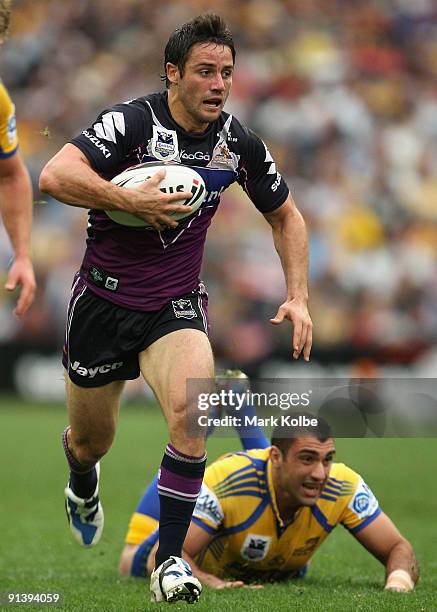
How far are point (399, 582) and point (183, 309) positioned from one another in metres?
1.83

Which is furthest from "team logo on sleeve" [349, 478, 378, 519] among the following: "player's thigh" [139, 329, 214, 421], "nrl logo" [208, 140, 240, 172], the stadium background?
the stadium background

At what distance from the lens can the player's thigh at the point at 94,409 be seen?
5.51 metres

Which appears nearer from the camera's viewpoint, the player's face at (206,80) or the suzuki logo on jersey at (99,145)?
the suzuki logo on jersey at (99,145)

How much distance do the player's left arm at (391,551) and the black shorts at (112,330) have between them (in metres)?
1.65

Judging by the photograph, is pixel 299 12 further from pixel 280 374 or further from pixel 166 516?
pixel 166 516

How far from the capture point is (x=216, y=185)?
5.29 meters

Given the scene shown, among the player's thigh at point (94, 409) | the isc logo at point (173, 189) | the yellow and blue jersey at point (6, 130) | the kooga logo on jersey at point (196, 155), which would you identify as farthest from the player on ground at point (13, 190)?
the player's thigh at point (94, 409)

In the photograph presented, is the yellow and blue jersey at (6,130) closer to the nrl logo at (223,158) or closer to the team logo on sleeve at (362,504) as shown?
the nrl logo at (223,158)

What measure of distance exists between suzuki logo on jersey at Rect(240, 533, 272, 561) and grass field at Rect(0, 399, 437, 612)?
0.76ft

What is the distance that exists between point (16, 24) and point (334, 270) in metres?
6.81

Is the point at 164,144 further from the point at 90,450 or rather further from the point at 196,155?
the point at 90,450

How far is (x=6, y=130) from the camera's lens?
4973 mm

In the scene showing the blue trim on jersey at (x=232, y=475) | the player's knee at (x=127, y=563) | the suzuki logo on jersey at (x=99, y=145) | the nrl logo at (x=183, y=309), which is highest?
the suzuki logo on jersey at (x=99, y=145)

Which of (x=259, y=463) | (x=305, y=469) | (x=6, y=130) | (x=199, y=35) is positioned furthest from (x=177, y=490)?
(x=199, y=35)
